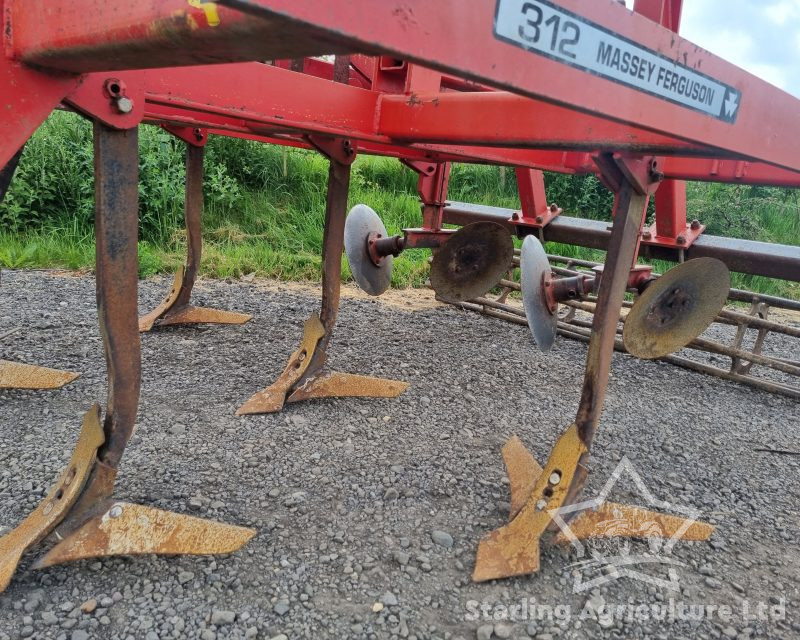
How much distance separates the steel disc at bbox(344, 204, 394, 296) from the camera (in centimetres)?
312

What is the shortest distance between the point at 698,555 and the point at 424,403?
1.31 metres

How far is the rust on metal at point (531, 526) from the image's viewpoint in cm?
177

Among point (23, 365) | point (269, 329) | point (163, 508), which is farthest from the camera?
point (269, 329)

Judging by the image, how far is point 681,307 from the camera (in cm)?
227

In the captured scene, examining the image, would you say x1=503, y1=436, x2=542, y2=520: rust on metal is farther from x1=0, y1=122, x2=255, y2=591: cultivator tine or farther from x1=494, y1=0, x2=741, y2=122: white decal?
Answer: x1=494, y1=0, x2=741, y2=122: white decal

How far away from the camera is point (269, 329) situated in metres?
3.85

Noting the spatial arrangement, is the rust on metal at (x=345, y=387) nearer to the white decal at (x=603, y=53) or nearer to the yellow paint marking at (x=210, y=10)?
the white decal at (x=603, y=53)

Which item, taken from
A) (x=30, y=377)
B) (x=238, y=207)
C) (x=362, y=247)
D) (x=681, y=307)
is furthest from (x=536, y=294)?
(x=238, y=207)

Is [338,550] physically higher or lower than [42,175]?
lower

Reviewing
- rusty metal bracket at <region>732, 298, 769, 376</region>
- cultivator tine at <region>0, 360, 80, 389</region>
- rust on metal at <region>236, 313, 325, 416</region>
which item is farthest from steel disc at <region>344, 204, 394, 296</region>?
rusty metal bracket at <region>732, 298, 769, 376</region>

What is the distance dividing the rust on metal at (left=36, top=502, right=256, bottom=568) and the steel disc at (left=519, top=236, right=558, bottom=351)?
1.15 meters

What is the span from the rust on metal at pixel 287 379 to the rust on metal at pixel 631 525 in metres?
1.32

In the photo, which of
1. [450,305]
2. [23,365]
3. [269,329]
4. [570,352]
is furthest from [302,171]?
[23,365]

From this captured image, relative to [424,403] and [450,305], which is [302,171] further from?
[424,403]
